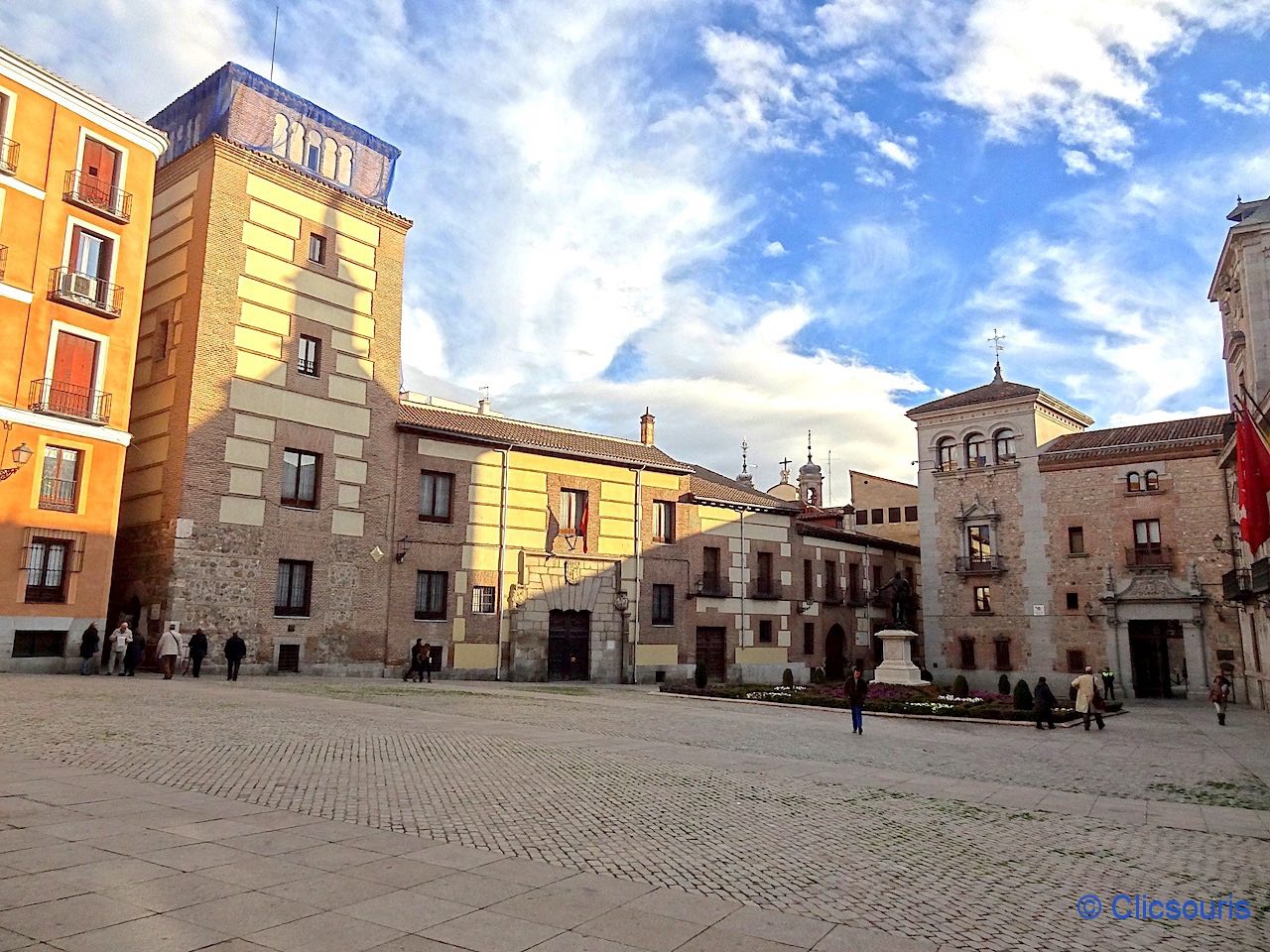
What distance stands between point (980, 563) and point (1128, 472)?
7529 millimetres

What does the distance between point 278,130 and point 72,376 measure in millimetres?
11174

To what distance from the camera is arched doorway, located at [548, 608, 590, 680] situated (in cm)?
3403

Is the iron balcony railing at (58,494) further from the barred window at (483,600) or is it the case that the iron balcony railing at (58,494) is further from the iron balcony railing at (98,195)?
the barred window at (483,600)

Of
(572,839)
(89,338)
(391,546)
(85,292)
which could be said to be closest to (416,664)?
(391,546)

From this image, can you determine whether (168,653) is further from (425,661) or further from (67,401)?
(425,661)

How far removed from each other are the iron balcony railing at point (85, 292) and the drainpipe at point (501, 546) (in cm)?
1339

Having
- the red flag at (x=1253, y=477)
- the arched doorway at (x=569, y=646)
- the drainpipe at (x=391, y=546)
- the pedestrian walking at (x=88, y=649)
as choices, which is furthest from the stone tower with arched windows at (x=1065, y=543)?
the pedestrian walking at (x=88, y=649)

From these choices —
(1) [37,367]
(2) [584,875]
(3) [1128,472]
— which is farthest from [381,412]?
(3) [1128,472]

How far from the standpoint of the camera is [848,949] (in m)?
5.21

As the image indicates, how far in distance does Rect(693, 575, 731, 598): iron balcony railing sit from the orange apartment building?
22.3 meters

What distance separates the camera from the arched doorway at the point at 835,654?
44094 mm

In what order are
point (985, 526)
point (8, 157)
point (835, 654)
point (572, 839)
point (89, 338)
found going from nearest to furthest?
point (572, 839) → point (8, 157) → point (89, 338) → point (985, 526) → point (835, 654)

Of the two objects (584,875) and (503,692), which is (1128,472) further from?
(584,875)

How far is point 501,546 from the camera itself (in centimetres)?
3309
